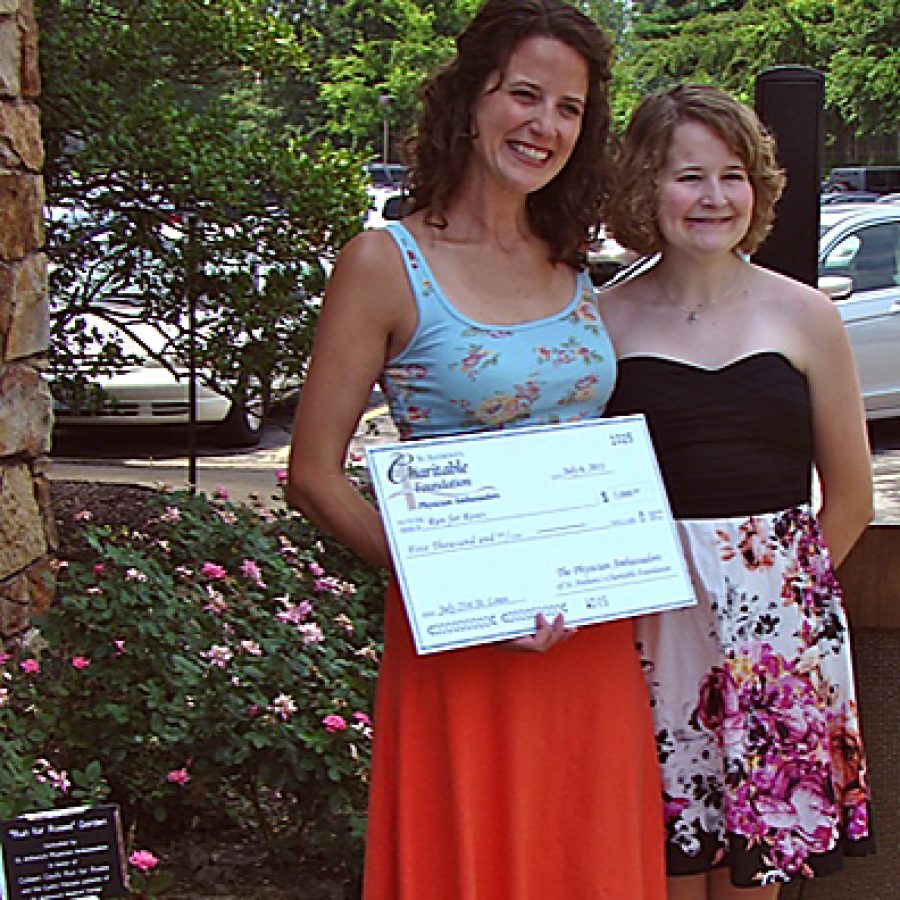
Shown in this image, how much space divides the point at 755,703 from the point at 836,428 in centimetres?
43

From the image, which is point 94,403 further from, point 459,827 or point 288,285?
point 459,827

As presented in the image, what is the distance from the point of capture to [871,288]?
998 cm

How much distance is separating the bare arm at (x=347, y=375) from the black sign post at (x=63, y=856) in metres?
0.53

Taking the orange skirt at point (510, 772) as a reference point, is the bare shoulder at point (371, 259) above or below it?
above

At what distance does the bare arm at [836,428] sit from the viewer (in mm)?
2283

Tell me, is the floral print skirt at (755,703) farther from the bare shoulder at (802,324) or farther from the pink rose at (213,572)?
the pink rose at (213,572)

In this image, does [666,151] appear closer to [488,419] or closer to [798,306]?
[798,306]

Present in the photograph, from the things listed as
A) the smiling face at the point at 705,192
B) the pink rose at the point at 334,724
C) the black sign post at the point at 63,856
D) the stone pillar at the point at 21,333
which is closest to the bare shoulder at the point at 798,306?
the smiling face at the point at 705,192

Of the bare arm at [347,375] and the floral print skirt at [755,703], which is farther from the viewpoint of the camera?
the floral print skirt at [755,703]

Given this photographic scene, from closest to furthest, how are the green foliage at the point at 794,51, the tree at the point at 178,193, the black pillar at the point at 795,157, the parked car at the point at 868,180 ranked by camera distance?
the black pillar at the point at 795,157
the tree at the point at 178,193
the parked car at the point at 868,180
the green foliage at the point at 794,51

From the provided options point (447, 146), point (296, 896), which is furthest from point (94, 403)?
point (447, 146)

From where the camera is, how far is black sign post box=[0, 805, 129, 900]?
211cm

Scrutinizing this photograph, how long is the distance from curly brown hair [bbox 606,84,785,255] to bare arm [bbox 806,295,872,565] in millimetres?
194

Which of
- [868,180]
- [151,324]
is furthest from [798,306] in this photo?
[868,180]
